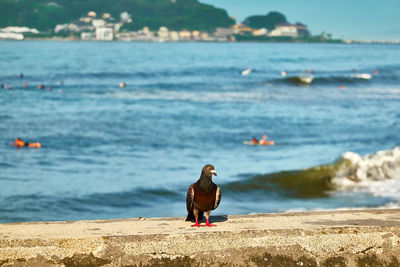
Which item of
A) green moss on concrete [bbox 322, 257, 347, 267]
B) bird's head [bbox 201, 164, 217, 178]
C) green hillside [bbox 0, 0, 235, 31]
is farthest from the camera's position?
green hillside [bbox 0, 0, 235, 31]

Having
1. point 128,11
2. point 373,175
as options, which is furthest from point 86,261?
point 128,11

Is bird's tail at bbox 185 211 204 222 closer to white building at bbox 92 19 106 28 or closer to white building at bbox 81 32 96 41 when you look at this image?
white building at bbox 81 32 96 41

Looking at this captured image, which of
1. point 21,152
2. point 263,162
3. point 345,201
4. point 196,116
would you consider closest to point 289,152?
point 263,162

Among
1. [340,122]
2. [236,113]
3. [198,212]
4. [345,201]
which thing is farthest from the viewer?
[236,113]

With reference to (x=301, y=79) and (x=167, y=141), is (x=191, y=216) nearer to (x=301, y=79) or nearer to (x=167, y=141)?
(x=167, y=141)

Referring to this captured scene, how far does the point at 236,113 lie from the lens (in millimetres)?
25391

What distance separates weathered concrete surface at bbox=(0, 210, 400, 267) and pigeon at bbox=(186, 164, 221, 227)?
200mm

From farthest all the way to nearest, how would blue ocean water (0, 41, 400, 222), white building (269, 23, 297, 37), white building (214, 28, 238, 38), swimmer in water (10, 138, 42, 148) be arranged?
white building (269, 23, 297, 37), white building (214, 28, 238, 38), swimmer in water (10, 138, 42, 148), blue ocean water (0, 41, 400, 222)

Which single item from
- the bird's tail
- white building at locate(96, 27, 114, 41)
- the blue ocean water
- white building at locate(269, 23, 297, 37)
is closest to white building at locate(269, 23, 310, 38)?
white building at locate(269, 23, 297, 37)

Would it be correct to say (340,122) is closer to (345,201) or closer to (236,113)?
(236,113)

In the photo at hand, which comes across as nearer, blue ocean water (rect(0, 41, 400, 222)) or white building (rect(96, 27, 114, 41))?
blue ocean water (rect(0, 41, 400, 222))

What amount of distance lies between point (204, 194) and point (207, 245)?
0.48 metres

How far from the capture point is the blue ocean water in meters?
10.5

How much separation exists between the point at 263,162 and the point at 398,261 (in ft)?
35.4
